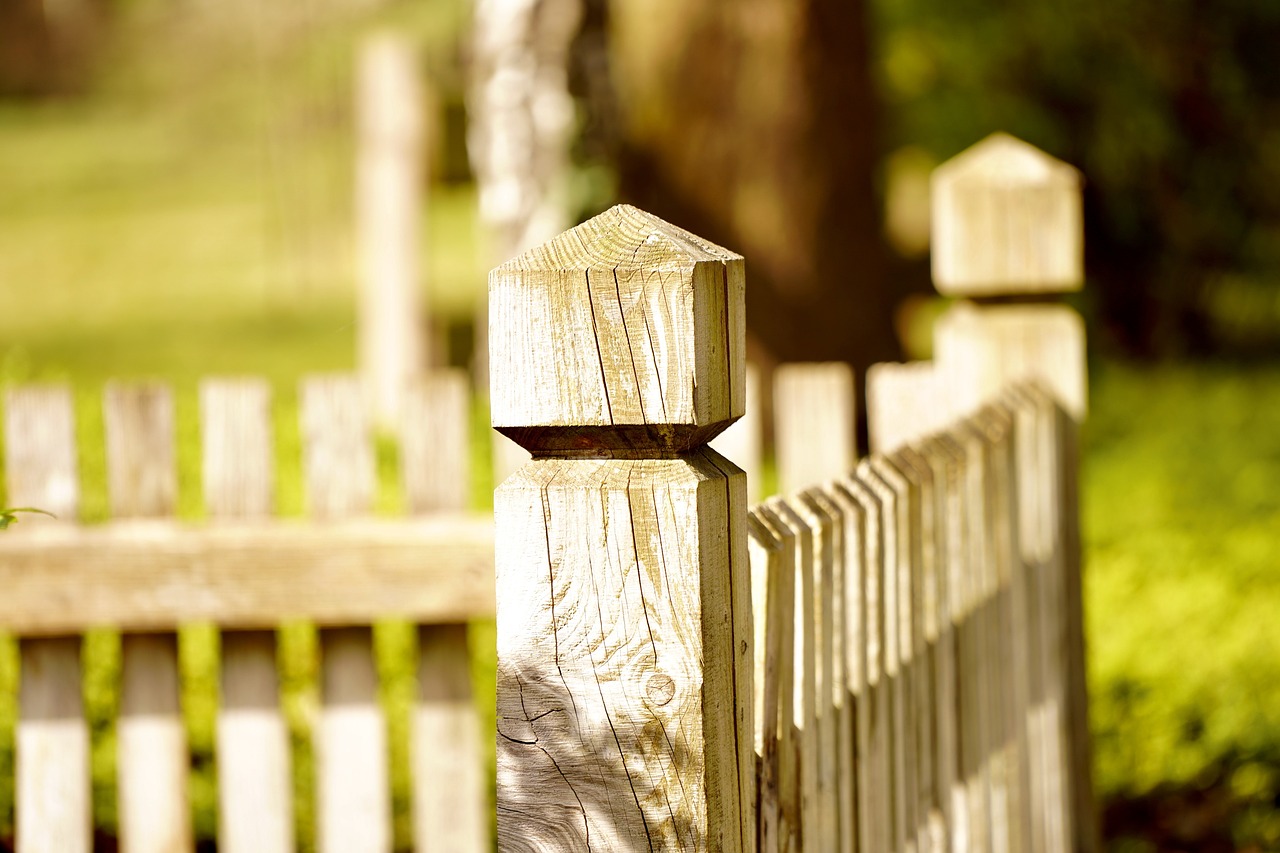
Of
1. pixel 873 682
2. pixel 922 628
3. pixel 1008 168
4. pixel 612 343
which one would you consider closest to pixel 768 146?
pixel 1008 168

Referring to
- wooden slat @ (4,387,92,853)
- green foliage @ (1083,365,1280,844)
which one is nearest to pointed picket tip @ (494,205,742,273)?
wooden slat @ (4,387,92,853)

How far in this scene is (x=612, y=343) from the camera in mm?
1270

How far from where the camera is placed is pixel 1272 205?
390 inches

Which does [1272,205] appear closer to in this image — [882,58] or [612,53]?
[882,58]

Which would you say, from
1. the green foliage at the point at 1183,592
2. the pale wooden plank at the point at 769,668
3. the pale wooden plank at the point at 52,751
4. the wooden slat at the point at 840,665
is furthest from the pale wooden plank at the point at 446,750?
the green foliage at the point at 1183,592

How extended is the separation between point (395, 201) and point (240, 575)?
4.59 m

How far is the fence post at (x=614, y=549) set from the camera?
1265 mm

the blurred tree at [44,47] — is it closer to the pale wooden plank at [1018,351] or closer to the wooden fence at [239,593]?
the wooden fence at [239,593]

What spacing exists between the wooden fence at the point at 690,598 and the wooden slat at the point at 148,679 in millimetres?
1271

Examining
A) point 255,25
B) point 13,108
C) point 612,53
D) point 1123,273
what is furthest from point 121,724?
point 255,25

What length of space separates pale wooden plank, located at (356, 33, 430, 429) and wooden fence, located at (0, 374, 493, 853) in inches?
165

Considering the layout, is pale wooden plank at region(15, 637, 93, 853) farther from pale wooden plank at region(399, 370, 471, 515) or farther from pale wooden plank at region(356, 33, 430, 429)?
pale wooden plank at region(356, 33, 430, 429)

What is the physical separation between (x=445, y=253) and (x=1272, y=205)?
8263 millimetres

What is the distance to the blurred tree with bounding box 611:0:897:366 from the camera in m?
5.98
